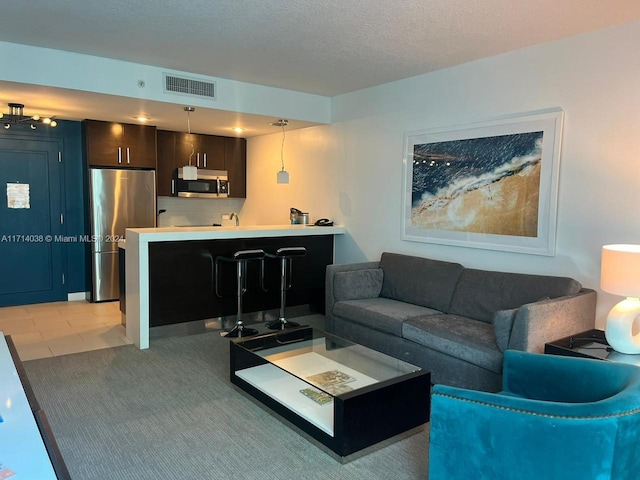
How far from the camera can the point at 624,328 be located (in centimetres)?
275

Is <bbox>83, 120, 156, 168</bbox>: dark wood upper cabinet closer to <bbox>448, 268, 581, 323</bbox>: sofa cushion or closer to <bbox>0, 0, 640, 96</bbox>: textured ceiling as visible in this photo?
<bbox>0, 0, 640, 96</bbox>: textured ceiling

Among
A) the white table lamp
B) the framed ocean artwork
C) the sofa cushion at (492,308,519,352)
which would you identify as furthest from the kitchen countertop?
the white table lamp

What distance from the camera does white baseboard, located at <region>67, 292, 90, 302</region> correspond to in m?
6.29

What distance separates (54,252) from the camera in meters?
6.16

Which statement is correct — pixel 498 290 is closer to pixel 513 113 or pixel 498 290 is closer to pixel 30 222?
pixel 513 113

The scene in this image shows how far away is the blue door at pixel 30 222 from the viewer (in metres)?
5.83

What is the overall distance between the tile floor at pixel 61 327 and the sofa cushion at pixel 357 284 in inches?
84.5

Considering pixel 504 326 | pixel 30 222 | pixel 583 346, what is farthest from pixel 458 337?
pixel 30 222

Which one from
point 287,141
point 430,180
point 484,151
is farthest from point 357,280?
point 287,141

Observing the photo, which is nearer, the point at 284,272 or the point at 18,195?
the point at 284,272

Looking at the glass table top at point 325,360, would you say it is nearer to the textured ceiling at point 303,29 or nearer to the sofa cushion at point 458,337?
the sofa cushion at point 458,337

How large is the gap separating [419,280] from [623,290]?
1.87 meters

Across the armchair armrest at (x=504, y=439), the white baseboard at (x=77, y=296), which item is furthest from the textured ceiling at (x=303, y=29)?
the white baseboard at (x=77, y=296)

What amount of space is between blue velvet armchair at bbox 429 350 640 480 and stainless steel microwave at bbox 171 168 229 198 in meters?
5.72
